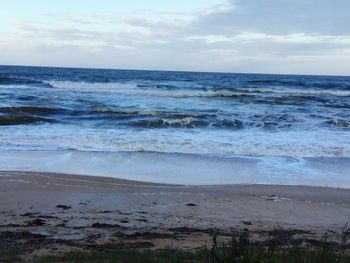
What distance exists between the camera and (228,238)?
5.32 meters

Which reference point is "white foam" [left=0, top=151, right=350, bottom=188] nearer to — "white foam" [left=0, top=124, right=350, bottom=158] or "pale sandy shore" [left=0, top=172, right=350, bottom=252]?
"pale sandy shore" [left=0, top=172, right=350, bottom=252]

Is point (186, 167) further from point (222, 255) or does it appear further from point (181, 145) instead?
point (222, 255)

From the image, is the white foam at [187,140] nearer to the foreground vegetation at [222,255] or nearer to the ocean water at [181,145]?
the ocean water at [181,145]

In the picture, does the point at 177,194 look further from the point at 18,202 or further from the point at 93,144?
the point at 93,144

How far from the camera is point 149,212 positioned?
6715 mm

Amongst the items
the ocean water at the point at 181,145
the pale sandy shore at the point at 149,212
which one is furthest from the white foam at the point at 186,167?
the pale sandy shore at the point at 149,212

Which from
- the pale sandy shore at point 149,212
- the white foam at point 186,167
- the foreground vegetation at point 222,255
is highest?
the foreground vegetation at point 222,255

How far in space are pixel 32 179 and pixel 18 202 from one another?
5.00 feet

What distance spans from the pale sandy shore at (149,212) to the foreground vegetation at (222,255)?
0.50 m

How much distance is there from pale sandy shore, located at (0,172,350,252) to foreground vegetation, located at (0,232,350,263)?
50 cm

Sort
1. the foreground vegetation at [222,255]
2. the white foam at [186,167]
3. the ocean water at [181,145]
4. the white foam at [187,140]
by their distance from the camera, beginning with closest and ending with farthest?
the foreground vegetation at [222,255]
the white foam at [186,167]
the ocean water at [181,145]
the white foam at [187,140]

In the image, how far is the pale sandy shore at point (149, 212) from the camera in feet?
17.6

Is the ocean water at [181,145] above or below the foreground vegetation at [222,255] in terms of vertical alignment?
below

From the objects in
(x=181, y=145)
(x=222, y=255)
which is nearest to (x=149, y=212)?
(x=222, y=255)
